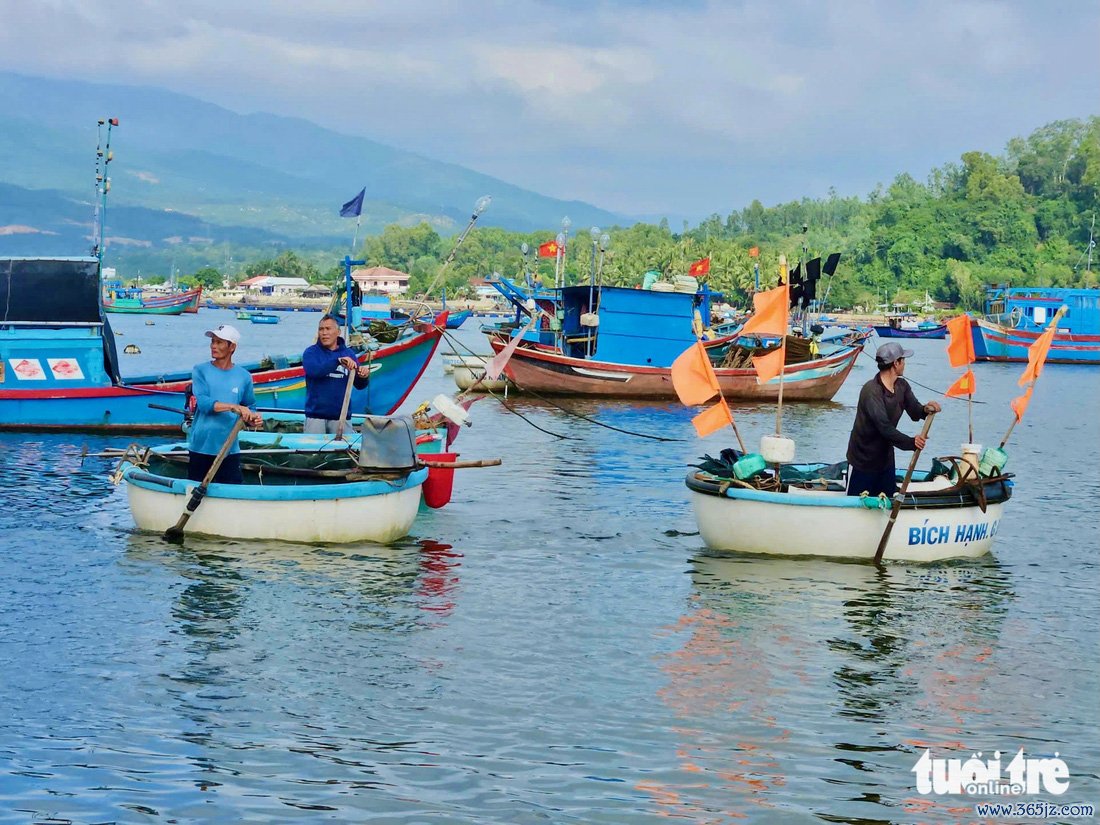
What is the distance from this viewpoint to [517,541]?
650 inches

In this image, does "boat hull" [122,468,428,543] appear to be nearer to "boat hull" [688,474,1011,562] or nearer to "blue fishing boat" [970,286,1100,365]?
"boat hull" [688,474,1011,562]

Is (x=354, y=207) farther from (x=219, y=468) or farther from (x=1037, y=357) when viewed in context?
(x=1037, y=357)

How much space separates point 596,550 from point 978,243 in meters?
174

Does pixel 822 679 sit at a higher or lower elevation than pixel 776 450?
lower

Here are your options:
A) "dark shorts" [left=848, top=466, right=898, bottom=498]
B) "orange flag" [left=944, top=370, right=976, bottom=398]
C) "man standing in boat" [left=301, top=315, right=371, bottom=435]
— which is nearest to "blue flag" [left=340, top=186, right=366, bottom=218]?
"man standing in boat" [left=301, top=315, right=371, bottom=435]

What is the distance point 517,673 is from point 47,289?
17.7 metres

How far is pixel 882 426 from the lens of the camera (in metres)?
13.9

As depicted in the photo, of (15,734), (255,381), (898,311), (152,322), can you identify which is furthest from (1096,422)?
(898,311)

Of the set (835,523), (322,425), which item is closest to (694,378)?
(835,523)

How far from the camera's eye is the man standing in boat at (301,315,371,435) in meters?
15.7

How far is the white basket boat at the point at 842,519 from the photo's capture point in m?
14.5

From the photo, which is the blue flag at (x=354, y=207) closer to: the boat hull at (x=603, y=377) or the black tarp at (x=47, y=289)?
the black tarp at (x=47, y=289)

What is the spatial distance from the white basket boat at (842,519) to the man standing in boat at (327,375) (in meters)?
4.32

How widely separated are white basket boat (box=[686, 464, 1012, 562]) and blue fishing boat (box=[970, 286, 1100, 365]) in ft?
200
